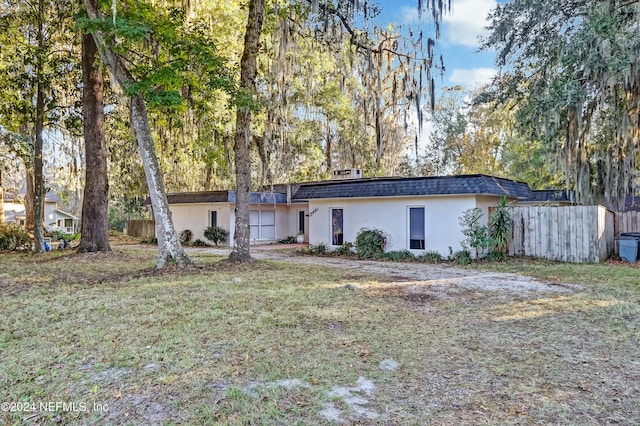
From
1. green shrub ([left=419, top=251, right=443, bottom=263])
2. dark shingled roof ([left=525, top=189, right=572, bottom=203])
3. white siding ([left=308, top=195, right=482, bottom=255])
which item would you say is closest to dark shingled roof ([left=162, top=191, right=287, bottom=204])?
white siding ([left=308, top=195, right=482, bottom=255])

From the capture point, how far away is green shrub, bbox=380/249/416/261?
1209 cm

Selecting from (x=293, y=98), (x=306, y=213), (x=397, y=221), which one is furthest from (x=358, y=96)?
(x=397, y=221)

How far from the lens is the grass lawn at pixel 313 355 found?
2.78m

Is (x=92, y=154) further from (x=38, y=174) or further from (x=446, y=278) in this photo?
(x=446, y=278)

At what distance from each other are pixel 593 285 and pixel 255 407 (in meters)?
7.14

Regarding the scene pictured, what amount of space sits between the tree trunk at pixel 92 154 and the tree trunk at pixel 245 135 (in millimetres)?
4490

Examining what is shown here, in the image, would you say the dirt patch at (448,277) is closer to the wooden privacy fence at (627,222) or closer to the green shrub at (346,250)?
the green shrub at (346,250)

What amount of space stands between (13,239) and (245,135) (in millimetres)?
10216

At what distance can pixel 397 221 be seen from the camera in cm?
1266

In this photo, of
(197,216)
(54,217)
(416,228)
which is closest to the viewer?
(416,228)

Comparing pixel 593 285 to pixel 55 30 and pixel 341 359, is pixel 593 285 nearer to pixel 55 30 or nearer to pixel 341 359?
pixel 341 359

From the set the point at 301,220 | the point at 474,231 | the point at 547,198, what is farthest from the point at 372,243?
the point at 547,198

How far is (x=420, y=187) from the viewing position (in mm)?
11812

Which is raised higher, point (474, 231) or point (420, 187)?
point (420, 187)
